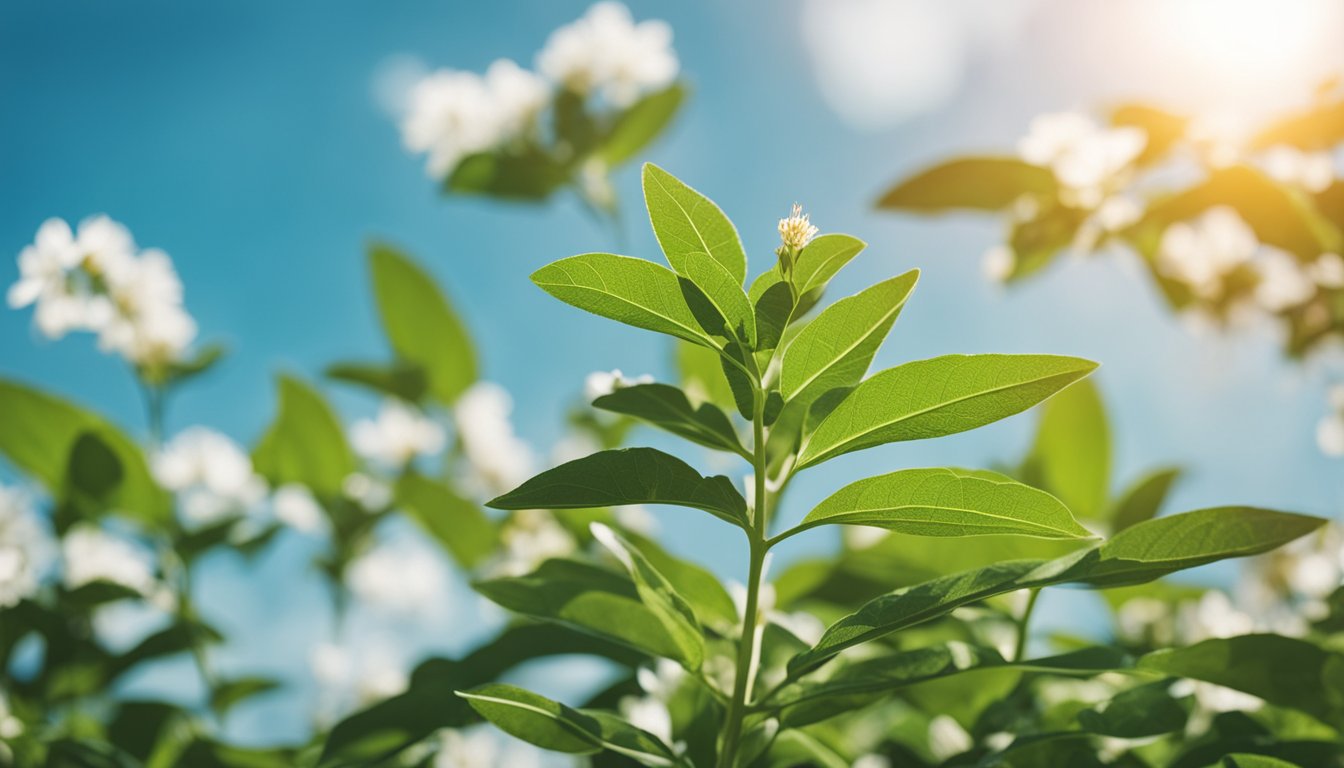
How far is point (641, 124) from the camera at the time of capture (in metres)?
1.85

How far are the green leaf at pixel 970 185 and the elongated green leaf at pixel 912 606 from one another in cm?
72

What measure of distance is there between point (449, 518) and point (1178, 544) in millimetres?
1004

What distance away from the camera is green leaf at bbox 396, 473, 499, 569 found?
132 cm

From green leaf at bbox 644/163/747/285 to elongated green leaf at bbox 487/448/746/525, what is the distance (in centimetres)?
11

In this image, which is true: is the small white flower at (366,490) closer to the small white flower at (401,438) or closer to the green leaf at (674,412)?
the small white flower at (401,438)

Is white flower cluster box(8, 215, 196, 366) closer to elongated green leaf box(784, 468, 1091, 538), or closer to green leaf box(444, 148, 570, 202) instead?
green leaf box(444, 148, 570, 202)

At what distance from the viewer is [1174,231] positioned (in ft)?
4.82

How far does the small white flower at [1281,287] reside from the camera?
1.36 m

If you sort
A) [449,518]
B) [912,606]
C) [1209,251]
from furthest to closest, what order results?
[1209,251] → [449,518] → [912,606]

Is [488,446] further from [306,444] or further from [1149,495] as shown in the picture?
[1149,495]

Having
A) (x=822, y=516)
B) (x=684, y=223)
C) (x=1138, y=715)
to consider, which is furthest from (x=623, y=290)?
(x=1138, y=715)

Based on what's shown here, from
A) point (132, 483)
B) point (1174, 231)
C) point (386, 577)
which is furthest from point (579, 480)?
point (386, 577)

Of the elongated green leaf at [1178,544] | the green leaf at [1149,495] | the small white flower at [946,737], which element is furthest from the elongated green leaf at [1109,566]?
the green leaf at [1149,495]

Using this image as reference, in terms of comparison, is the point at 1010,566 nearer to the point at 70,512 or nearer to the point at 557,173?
the point at 70,512
